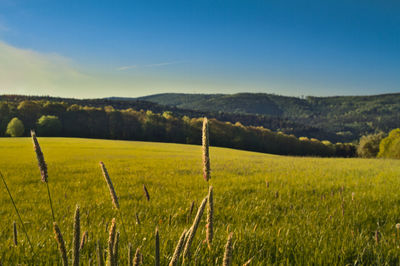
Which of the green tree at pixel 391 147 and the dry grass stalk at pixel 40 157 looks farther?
the green tree at pixel 391 147

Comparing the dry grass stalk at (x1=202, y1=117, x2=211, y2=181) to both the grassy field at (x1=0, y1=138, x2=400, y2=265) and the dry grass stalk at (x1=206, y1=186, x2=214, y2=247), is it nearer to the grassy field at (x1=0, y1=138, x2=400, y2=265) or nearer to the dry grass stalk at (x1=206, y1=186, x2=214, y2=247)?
the dry grass stalk at (x1=206, y1=186, x2=214, y2=247)

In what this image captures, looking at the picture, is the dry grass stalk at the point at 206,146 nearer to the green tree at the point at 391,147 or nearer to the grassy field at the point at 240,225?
the grassy field at the point at 240,225

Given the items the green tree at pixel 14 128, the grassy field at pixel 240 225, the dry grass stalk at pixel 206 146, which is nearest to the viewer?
the dry grass stalk at pixel 206 146

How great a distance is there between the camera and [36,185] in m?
9.23

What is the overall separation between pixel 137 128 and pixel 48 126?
31382 millimetres

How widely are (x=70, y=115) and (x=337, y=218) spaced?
4342 inches

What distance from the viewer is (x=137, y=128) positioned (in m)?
103

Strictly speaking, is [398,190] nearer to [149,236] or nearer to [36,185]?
[149,236]

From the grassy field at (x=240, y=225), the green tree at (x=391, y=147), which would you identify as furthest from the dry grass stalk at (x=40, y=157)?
the green tree at (x=391, y=147)

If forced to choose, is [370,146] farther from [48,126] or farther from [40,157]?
[48,126]

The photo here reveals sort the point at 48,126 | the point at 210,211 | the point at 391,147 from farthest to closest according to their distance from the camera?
the point at 48,126 < the point at 391,147 < the point at 210,211

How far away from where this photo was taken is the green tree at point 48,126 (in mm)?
83244

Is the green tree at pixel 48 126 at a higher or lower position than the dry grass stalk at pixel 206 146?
lower

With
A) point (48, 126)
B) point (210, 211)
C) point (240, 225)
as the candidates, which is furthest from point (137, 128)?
point (210, 211)
